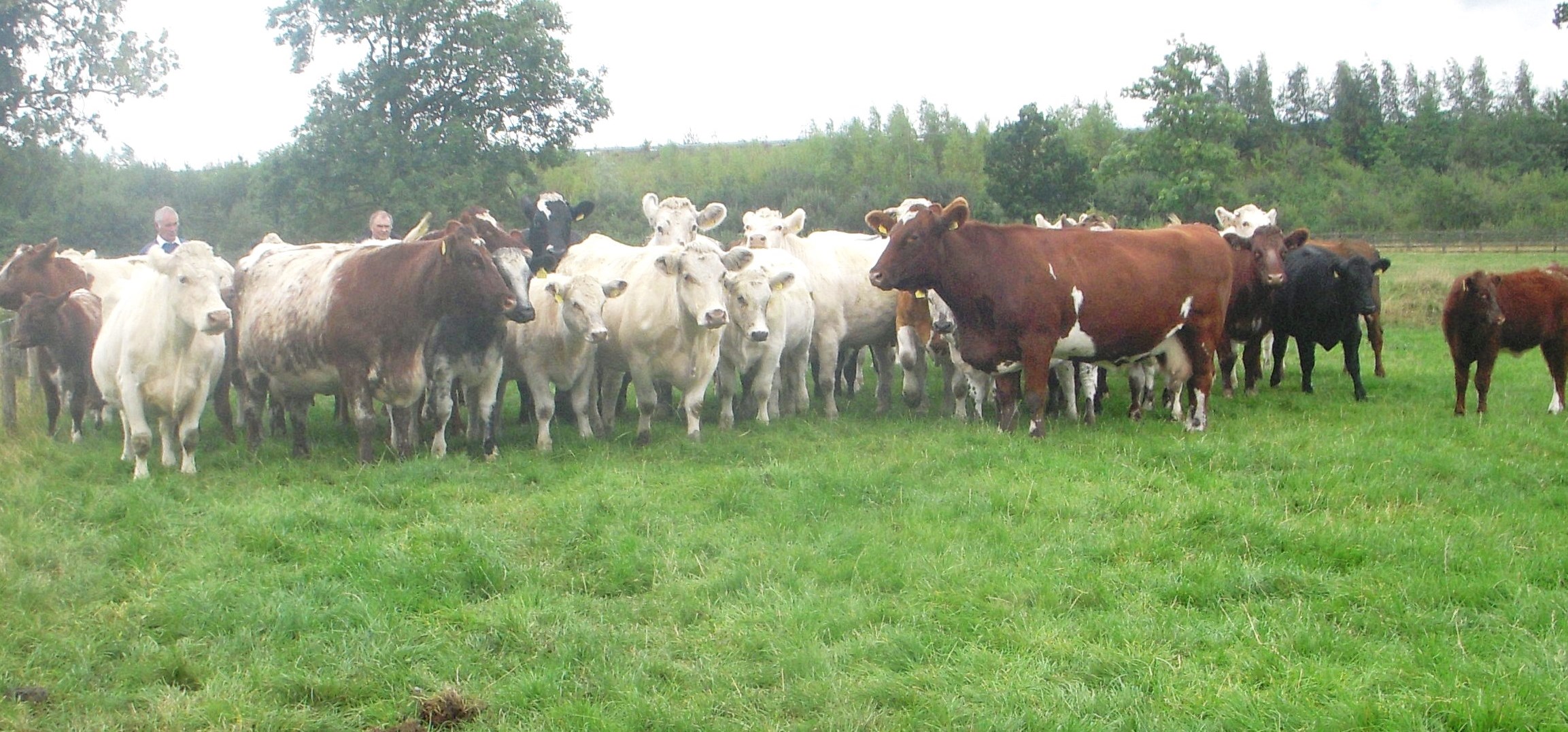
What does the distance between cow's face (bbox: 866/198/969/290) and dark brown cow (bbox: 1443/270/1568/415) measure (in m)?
4.50

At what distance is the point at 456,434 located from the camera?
37.6 ft

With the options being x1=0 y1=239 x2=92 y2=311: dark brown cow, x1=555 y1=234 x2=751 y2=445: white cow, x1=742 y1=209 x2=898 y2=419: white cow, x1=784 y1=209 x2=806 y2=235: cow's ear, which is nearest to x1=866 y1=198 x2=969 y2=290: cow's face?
x1=555 y1=234 x2=751 y2=445: white cow

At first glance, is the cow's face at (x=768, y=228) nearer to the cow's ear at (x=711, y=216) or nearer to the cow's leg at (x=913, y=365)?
the cow's ear at (x=711, y=216)

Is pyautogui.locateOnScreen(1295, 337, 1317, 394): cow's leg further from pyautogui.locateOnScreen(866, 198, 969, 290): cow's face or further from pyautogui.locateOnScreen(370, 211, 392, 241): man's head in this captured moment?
pyautogui.locateOnScreen(370, 211, 392, 241): man's head

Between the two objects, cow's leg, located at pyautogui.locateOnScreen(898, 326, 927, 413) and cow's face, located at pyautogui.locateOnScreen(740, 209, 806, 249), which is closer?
cow's leg, located at pyautogui.locateOnScreen(898, 326, 927, 413)

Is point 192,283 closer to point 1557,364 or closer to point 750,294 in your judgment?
point 750,294

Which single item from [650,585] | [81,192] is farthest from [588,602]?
[81,192]

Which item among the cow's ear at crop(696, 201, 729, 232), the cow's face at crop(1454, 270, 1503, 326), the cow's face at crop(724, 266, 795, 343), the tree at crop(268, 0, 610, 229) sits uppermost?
the tree at crop(268, 0, 610, 229)

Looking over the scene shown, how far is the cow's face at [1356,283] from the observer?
1248 centimetres

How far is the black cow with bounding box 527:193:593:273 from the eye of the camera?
14453 millimetres

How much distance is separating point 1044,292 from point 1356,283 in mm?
4483

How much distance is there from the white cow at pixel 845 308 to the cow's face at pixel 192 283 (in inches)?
215

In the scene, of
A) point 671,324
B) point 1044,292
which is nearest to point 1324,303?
point 1044,292

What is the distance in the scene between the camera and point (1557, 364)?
1111cm
